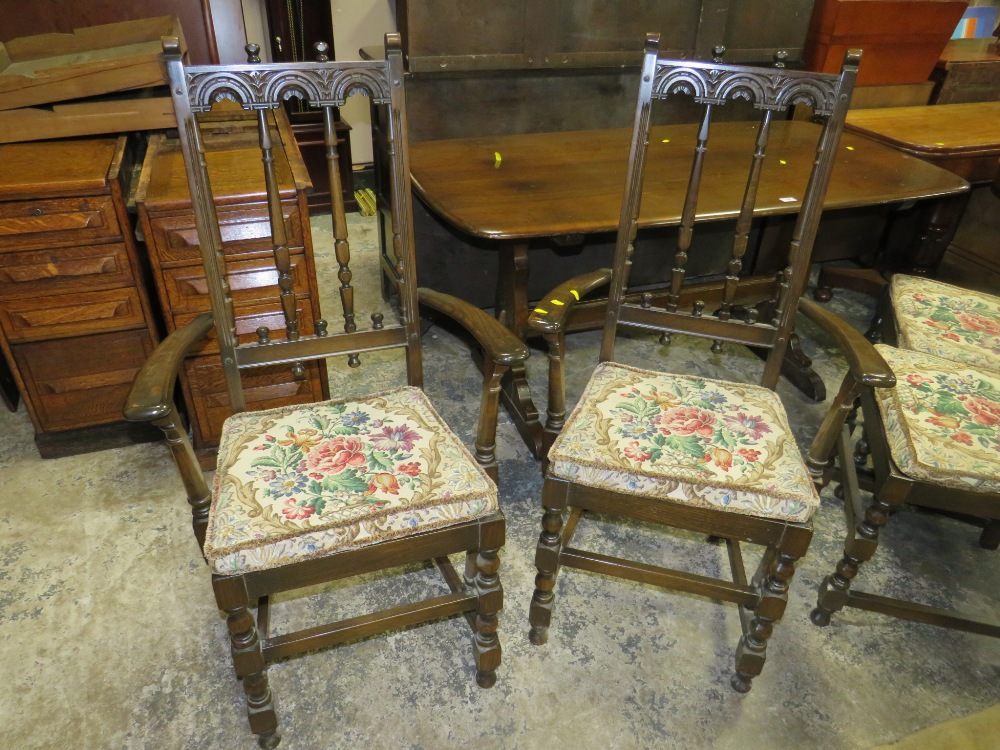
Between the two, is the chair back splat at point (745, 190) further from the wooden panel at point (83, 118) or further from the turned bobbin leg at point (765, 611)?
the wooden panel at point (83, 118)

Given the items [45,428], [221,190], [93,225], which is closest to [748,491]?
[221,190]

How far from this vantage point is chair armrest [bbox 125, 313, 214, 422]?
3.78ft

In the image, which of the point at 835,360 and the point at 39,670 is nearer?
the point at 39,670

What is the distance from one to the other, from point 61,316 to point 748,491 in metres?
1.76

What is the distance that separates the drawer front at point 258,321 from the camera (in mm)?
1877

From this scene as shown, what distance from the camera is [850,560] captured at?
1.55 meters

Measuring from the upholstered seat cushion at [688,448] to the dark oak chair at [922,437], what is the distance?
147 mm

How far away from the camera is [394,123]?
1377 millimetres

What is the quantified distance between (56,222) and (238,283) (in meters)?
0.44

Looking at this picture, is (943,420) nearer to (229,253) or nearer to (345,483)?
(345,483)

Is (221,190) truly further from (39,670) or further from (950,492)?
(950,492)

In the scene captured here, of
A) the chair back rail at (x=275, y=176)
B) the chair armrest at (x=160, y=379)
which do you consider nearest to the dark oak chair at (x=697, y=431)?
the chair back rail at (x=275, y=176)

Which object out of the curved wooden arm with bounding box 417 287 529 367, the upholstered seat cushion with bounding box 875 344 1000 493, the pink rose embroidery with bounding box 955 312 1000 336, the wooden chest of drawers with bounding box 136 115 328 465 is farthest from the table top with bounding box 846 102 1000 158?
the wooden chest of drawers with bounding box 136 115 328 465

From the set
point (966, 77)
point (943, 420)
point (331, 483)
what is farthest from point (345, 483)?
point (966, 77)
